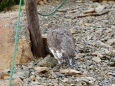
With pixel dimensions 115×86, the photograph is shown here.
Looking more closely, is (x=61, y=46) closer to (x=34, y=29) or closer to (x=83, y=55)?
(x=34, y=29)

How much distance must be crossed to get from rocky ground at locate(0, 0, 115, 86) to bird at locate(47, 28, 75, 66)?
0.46ft

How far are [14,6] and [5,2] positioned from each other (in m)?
0.27

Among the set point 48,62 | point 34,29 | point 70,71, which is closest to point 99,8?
point 34,29

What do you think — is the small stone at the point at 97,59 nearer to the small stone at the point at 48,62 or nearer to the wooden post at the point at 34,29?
the small stone at the point at 48,62

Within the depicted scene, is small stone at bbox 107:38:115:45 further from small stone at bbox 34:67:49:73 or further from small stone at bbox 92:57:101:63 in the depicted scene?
small stone at bbox 34:67:49:73

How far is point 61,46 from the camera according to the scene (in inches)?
177

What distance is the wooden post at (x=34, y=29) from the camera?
489 cm

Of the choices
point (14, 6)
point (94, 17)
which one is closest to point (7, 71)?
point (94, 17)

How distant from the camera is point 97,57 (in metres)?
5.12

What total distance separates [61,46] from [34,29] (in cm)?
68

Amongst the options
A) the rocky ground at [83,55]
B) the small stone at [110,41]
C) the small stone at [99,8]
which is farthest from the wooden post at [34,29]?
the small stone at [99,8]

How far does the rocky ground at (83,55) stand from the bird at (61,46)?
0.14 meters

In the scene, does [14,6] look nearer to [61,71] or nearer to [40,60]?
[40,60]

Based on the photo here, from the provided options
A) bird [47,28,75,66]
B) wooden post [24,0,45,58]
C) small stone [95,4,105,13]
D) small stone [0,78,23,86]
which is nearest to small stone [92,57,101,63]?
bird [47,28,75,66]
